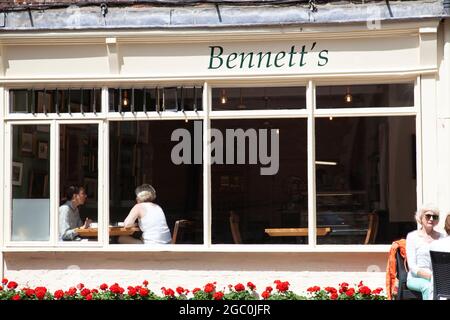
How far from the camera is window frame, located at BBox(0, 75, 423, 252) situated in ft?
37.8

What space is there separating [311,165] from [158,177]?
193cm

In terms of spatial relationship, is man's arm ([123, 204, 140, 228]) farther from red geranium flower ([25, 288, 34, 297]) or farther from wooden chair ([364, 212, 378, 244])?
wooden chair ([364, 212, 378, 244])

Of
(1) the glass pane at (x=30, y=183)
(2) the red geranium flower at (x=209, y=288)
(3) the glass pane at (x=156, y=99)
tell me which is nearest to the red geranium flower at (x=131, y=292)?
(2) the red geranium flower at (x=209, y=288)

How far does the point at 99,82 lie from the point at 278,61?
226cm

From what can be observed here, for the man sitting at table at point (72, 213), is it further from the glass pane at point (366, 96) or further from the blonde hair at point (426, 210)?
the blonde hair at point (426, 210)

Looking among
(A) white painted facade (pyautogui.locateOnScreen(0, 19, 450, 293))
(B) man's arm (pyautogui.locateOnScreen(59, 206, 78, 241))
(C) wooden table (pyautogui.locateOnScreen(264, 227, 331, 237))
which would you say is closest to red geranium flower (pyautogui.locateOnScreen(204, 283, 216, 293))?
(A) white painted facade (pyautogui.locateOnScreen(0, 19, 450, 293))

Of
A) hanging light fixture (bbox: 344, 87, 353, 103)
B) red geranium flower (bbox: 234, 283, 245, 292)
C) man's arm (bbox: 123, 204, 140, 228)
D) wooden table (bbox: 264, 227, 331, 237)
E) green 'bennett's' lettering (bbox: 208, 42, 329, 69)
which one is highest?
green 'bennett's' lettering (bbox: 208, 42, 329, 69)

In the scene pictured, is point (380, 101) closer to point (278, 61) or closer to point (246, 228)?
point (278, 61)

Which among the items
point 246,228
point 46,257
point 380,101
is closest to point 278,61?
point 380,101

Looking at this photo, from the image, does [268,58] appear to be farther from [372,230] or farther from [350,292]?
[350,292]

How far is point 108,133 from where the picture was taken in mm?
11953

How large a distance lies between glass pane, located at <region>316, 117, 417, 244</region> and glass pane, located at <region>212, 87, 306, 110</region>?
41 centimetres

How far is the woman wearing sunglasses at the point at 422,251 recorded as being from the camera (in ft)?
32.5

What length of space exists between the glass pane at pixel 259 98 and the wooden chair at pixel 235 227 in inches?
53.2
